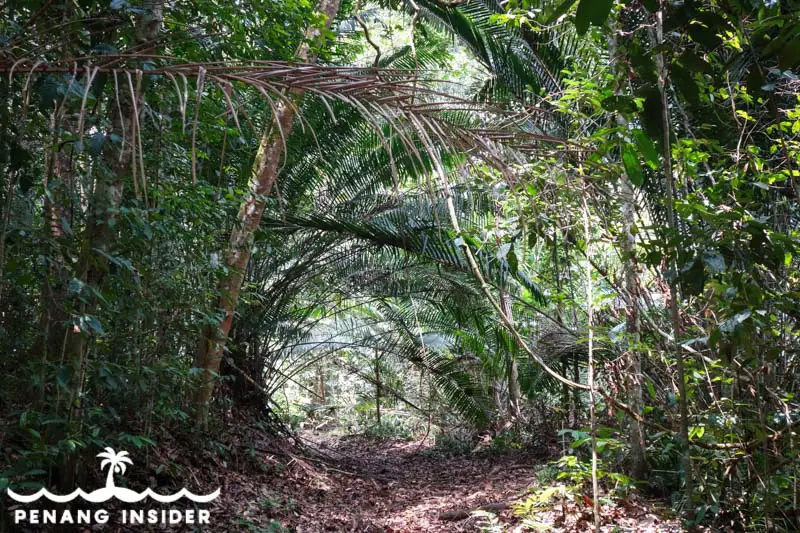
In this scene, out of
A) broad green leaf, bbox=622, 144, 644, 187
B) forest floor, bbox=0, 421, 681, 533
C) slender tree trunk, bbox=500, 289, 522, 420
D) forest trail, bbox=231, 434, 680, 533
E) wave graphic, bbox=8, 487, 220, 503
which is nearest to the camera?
broad green leaf, bbox=622, 144, 644, 187

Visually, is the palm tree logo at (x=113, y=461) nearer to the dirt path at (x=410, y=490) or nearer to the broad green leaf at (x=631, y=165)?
the dirt path at (x=410, y=490)

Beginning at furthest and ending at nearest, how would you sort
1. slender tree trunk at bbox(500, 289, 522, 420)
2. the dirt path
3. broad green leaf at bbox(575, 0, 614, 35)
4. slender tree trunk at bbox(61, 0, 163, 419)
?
slender tree trunk at bbox(500, 289, 522, 420) < the dirt path < slender tree trunk at bbox(61, 0, 163, 419) < broad green leaf at bbox(575, 0, 614, 35)

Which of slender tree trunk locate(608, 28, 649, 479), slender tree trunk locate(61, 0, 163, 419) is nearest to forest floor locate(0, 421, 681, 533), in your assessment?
slender tree trunk locate(608, 28, 649, 479)

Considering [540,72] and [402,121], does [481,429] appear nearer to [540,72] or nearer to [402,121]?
[540,72]

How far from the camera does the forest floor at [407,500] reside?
179 inches

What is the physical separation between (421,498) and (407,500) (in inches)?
6.2

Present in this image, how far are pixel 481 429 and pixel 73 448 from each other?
22.9ft

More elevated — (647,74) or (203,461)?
(647,74)

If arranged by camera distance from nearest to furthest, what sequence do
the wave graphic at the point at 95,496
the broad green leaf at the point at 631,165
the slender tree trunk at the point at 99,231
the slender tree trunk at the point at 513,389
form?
the broad green leaf at the point at 631,165 < the wave graphic at the point at 95,496 < the slender tree trunk at the point at 99,231 < the slender tree trunk at the point at 513,389

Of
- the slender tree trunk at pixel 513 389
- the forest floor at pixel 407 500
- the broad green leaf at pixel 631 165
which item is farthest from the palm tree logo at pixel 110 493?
the slender tree trunk at pixel 513 389

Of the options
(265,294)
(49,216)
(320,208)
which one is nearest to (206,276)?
(49,216)

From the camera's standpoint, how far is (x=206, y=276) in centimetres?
479

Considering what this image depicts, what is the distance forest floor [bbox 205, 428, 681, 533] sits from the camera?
4.56 metres

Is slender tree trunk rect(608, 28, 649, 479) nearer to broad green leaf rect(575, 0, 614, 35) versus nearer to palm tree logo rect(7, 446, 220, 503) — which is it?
broad green leaf rect(575, 0, 614, 35)
